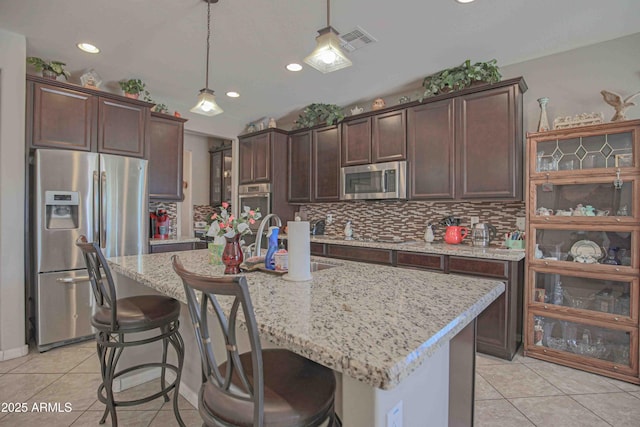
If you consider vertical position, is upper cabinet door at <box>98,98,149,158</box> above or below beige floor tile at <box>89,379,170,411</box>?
above

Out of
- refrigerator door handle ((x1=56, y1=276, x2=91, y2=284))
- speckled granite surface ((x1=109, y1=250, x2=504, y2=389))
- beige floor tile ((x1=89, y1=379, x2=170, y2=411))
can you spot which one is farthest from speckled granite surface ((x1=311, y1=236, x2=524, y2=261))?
refrigerator door handle ((x1=56, y1=276, x2=91, y2=284))

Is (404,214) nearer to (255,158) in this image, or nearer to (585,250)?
(585,250)

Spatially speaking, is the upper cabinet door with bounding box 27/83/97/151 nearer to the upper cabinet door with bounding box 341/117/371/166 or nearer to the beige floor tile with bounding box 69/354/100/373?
the beige floor tile with bounding box 69/354/100/373

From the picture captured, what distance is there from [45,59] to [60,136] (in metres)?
0.87

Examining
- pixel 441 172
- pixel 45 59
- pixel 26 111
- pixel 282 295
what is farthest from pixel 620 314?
pixel 45 59

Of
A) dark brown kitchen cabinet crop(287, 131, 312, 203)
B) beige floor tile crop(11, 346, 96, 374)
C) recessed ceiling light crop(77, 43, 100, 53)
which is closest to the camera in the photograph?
beige floor tile crop(11, 346, 96, 374)

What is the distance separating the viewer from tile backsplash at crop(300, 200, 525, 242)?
311 cm

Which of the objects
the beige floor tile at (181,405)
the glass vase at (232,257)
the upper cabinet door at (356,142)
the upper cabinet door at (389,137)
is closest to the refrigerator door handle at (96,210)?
the beige floor tile at (181,405)

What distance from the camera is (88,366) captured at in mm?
2469

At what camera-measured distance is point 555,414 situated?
1910mm

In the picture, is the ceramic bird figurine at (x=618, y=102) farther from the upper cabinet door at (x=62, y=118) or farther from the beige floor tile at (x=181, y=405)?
the upper cabinet door at (x=62, y=118)

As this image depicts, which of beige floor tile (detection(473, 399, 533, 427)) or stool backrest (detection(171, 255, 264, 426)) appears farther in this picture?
beige floor tile (detection(473, 399, 533, 427))

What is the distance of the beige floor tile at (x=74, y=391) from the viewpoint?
201 centimetres

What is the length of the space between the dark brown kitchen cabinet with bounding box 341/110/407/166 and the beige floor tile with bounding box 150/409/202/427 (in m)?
2.89
